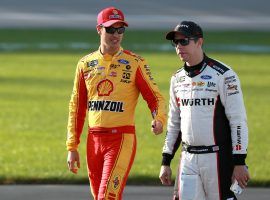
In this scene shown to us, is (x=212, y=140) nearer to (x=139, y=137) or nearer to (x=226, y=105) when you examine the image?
(x=226, y=105)

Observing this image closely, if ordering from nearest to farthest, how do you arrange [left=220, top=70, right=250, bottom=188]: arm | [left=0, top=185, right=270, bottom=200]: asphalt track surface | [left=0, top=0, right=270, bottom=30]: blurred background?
[left=220, top=70, right=250, bottom=188]: arm < [left=0, top=185, right=270, bottom=200]: asphalt track surface < [left=0, top=0, right=270, bottom=30]: blurred background

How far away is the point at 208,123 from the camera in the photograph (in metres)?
8.20

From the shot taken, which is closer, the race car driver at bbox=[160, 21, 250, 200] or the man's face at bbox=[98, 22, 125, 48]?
the race car driver at bbox=[160, 21, 250, 200]

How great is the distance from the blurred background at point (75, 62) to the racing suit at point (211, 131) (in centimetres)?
466

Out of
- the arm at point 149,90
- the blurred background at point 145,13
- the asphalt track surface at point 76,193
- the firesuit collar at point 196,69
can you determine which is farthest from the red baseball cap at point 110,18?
the blurred background at point 145,13

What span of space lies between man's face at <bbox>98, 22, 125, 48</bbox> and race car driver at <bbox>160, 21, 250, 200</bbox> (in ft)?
3.31

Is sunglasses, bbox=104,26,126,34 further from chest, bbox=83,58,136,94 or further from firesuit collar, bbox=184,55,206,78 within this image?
firesuit collar, bbox=184,55,206,78

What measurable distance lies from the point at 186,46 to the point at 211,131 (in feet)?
2.21

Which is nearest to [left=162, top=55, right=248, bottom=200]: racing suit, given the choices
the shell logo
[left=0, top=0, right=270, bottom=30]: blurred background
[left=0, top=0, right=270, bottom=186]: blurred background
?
the shell logo

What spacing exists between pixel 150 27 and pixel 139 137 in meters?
25.5

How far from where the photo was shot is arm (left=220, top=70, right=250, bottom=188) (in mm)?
8047

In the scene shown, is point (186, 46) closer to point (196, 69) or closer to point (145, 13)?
point (196, 69)

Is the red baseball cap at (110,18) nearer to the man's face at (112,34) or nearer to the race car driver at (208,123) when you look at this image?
the man's face at (112,34)

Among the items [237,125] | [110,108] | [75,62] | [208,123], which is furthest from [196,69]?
[75,62]
